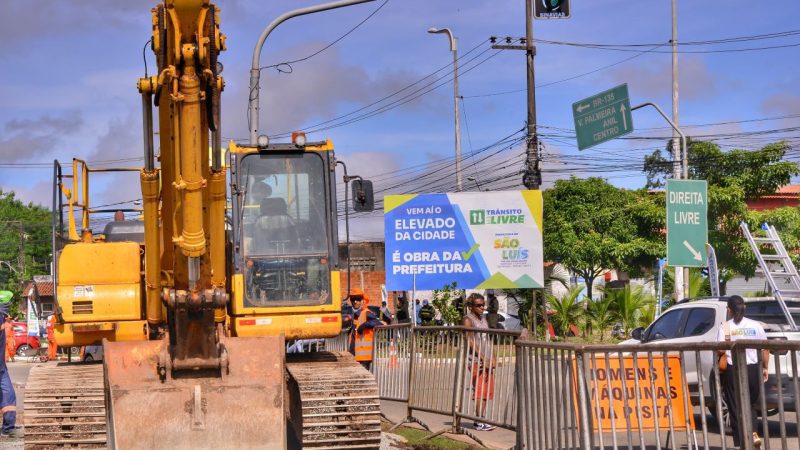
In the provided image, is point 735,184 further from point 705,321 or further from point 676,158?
point 705,321

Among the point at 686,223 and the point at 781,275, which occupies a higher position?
the point at 686,223

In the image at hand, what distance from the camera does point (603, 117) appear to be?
2697 cm

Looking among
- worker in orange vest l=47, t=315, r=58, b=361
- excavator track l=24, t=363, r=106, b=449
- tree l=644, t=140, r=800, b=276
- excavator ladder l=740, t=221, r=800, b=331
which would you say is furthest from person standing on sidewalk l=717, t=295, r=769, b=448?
tree l=644, t=140, r=800, b=276

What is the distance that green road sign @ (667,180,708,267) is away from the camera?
22.3m

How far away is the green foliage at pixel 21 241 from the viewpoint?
2554 inches

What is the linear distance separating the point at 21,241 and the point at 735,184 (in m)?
43.4

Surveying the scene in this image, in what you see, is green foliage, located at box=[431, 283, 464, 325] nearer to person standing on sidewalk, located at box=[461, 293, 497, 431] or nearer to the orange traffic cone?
the orange traffic cone

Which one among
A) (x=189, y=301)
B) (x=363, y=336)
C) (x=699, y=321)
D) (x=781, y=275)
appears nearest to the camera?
(x=189, y=301)

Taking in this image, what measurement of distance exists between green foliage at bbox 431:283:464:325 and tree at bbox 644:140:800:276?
22.1m

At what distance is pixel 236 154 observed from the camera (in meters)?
10.7

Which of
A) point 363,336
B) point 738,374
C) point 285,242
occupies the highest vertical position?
point 285,242

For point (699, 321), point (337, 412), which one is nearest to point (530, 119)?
point (699, 321)

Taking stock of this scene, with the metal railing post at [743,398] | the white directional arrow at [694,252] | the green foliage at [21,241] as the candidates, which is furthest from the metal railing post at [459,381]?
the green foliage at [21,241]

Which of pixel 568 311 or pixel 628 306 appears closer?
pixel 628 306
